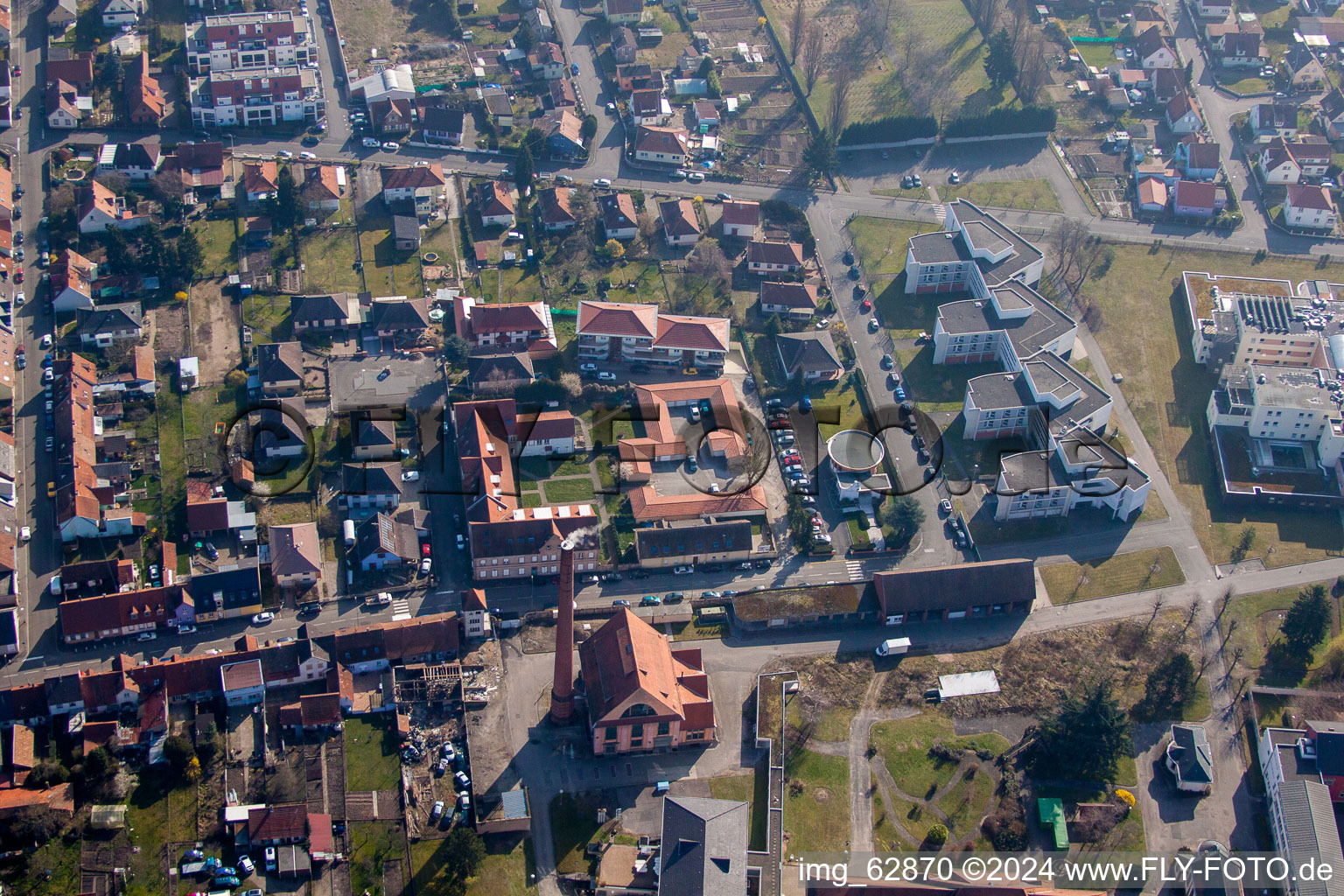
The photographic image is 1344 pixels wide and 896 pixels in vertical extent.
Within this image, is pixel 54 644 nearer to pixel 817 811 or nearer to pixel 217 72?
pixel 817 811

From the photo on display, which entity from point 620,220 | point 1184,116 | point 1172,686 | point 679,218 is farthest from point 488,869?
point 1184,116

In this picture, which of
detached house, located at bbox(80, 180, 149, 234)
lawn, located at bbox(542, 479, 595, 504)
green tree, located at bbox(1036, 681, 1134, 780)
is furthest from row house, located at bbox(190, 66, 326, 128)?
green tree, located at bbox(1036, 681, 1134, 780)

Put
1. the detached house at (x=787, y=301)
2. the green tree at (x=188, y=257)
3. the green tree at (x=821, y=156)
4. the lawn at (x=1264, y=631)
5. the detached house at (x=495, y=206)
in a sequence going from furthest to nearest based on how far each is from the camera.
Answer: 1. the green tree at (x=821, y=156)
2. the detached house at (x=495, y=206)
3. the detached house at (x=787, y=301)
4. the green tree at (x=188, y=257)
5. the lawn at (x=1264, y=631)

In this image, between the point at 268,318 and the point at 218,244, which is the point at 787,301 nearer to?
the point at 268,318

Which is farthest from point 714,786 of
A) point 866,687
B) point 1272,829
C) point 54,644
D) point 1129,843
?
point 54,644

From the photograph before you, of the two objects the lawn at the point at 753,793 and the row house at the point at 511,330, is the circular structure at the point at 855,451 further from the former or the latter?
the lawn at the point at 753,793

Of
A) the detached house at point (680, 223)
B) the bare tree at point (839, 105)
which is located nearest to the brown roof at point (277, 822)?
the detached house at point (680, 223)
